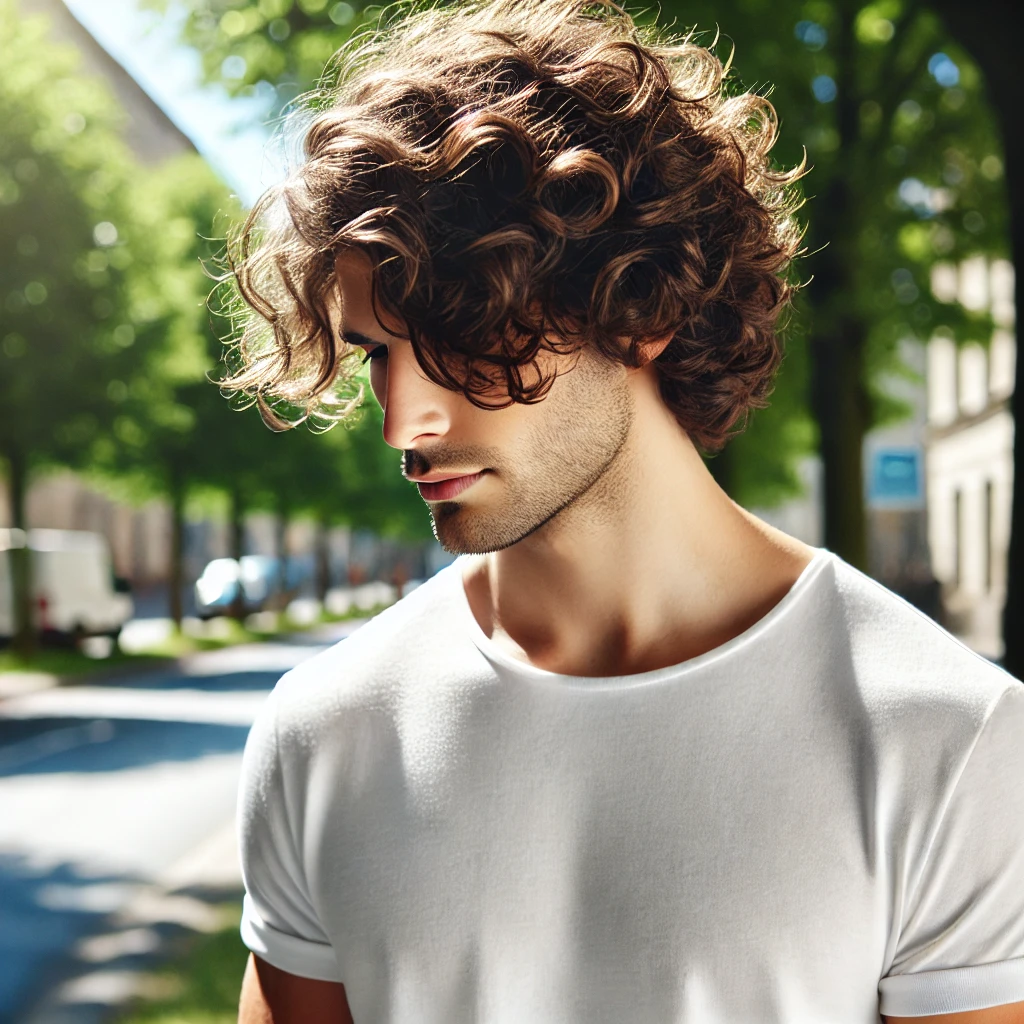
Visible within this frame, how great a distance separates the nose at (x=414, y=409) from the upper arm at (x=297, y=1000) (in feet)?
2.40

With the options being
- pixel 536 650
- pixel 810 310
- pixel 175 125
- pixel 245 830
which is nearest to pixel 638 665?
pixel 536 650

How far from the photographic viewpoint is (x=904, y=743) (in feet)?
5.48

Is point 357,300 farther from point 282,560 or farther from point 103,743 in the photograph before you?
point 282,560

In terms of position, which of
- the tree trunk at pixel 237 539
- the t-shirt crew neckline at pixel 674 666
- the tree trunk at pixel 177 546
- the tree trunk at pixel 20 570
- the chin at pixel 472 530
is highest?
the chin at pixel 472 530

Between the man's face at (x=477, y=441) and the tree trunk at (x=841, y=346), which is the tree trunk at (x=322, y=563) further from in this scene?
the man's face at (x=477, y=441)

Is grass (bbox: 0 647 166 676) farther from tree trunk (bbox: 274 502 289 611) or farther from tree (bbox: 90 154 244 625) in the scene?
tree trunk (bbox: 274 502 289 611)

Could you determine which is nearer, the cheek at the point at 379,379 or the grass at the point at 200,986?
the cheek at the point at 379,379

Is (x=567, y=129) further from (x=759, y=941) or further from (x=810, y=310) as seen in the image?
(x=810, y=310)

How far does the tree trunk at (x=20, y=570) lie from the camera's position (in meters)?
21.5

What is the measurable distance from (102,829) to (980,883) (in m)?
8.92

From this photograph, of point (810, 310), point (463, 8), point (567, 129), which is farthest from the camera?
point (810, 310)

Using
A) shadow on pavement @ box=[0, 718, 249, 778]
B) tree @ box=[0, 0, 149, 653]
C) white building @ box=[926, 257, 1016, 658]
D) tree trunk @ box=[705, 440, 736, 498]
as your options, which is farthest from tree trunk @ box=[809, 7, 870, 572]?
tree @ box=[0, 0, 149, 653]

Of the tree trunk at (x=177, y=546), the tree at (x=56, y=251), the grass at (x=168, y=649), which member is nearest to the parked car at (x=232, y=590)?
the grass at (x=168, y=649)

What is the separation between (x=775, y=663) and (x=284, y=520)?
39684 mm
